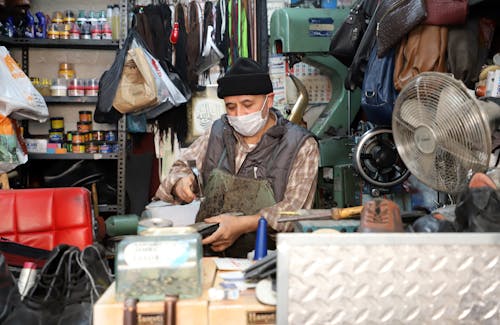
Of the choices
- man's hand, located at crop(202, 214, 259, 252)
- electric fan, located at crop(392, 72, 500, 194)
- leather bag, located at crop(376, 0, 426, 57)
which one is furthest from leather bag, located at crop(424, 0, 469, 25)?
man's hand, located at crop(202, 214, 259, 252)

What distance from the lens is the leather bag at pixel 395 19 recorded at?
8.46 feet

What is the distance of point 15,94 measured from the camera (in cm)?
377

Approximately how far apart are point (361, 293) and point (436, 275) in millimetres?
164

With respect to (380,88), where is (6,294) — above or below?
below

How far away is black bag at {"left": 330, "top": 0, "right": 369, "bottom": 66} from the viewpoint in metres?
3.54

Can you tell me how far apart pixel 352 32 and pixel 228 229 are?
1991mm

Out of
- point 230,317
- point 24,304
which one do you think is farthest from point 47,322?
point 230,317

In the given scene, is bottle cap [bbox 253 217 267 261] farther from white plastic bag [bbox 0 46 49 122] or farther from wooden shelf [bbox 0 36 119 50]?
wooden shelf [bbox 0 36 119 50]

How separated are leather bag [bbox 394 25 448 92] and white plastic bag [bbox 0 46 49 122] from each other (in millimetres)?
2553

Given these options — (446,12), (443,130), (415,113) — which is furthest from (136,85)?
(443,130)

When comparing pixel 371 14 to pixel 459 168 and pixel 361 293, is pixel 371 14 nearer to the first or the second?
pixel 459 168

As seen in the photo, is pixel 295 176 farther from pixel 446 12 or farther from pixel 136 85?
pixel 136 85

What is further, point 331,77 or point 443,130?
point 331,77

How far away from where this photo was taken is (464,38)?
2.61 meters
